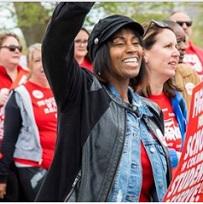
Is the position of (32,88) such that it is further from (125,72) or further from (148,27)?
(125,72)

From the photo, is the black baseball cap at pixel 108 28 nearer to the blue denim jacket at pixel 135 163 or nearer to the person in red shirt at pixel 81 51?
the blue denim jacket at pixel 135 163

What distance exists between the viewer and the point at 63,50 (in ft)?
13.0

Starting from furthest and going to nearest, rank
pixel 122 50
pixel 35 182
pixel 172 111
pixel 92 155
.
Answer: pixel 35 182, pixel 172 111, pixel 122 50, pixel 92 155

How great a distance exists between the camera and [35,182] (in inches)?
287

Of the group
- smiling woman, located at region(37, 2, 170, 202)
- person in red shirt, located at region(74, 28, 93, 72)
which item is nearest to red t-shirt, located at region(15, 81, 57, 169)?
person in red shirt, located at region(74, 28, 93, 72)

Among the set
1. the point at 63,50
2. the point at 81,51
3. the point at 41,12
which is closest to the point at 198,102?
the point at 63,50

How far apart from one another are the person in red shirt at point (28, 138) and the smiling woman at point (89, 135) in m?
3.05

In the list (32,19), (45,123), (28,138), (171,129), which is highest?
(32,19)

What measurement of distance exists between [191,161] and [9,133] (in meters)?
3.46

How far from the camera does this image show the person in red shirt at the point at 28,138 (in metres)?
7.29

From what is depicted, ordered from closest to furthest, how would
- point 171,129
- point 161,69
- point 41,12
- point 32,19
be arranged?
1. point 171,129
2. point 161,69
3. point 41,12
4. point 32,19

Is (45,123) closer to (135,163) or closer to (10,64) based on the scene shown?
(10,64)

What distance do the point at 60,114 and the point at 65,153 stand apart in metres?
0.18

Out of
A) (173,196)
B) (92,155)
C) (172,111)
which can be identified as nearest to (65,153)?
(92,155)
